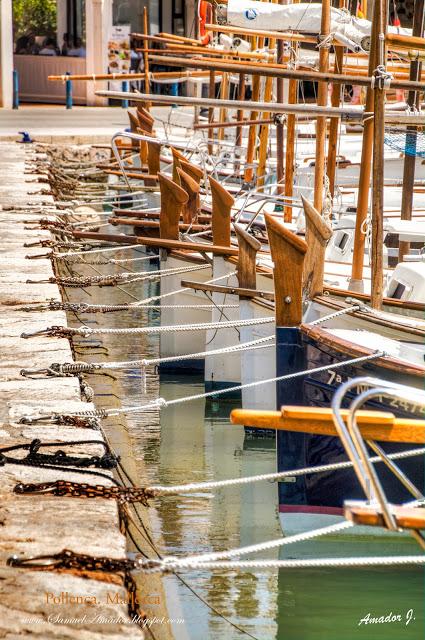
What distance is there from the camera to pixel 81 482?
548 cm

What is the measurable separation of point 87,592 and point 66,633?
0.90 feet

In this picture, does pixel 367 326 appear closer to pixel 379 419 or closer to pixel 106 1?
pixel 379 419

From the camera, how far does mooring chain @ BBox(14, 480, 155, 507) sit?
5.26 meters

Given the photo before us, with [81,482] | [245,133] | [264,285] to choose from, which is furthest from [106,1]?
[81,482]

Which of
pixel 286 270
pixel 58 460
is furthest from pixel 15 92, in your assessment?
pixel 58 460

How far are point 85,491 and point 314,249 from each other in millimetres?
3262

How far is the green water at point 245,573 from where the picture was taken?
6.79 meters

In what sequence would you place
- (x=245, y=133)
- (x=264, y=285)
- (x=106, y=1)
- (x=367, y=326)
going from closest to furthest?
(x=367, y=326) < (x=264, y=285) < (x=245, y=133) < (x=106, y=1)

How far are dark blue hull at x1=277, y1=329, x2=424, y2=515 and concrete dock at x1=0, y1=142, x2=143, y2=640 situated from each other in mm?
1464

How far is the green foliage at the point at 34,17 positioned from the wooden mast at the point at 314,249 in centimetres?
3496

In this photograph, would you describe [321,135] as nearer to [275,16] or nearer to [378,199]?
[378,199]

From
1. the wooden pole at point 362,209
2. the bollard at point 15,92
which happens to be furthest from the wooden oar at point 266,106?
the bollard at point 15,92

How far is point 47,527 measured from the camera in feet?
16.2

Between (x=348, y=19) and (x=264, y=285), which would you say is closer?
(x=264, y=285)
